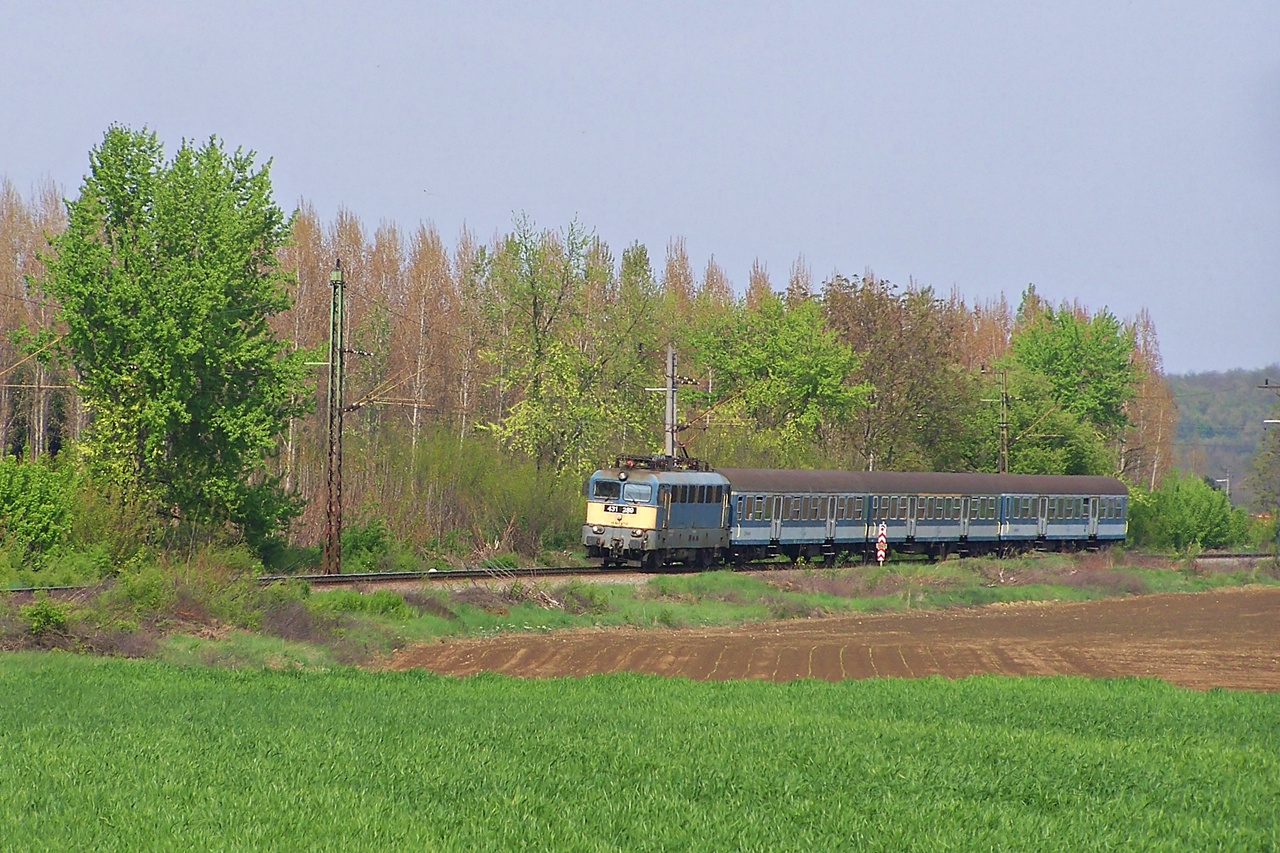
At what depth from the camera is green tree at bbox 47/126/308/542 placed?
37938mm

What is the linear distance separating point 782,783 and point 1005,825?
7.33 ft

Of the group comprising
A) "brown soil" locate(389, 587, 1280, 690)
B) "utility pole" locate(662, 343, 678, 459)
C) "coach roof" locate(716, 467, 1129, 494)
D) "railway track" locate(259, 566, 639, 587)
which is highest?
"utility pole" locate(662, 343, 678, 459)

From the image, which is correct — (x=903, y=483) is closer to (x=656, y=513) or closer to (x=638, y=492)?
(x=656, y=513)

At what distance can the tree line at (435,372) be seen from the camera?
38406mm

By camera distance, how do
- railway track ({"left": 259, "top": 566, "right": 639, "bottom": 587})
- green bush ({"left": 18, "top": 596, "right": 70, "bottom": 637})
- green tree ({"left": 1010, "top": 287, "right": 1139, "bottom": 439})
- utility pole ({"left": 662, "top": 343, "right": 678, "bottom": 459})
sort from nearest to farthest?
green bush ({"left": 18, "top": 596, "right": 70, "bottom": 637}) < railway track ({"left": 259, "top": 566, "right": 639, "bottom": 587}) < utility pole ({"left": 662, "top": 343, "right": 678, "bottom": 459}) < green tree ({"left": 1010, "top": 287, "right": 1139, "bottom": 439})

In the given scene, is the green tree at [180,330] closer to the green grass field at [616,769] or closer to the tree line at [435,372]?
the tree line at [435,372]

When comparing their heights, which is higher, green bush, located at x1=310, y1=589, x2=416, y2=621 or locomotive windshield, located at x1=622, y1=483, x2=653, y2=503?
locomotive windshield, located at x1=622, y1=483, x2=653, y2=503

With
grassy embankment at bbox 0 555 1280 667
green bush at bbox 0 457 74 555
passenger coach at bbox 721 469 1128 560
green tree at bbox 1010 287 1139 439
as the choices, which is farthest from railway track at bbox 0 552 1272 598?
green tree at bbox 1010 287 1139 439

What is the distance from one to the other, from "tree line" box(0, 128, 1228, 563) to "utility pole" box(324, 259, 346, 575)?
2.66 ft

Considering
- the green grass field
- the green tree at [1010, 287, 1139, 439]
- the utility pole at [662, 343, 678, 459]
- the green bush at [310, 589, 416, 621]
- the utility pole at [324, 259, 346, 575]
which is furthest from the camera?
the green tree at [1010, 287, 1139, 439]

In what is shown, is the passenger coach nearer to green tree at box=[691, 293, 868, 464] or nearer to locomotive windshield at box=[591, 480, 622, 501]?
locomotive windshield at box=[591, 480, 622, 501]

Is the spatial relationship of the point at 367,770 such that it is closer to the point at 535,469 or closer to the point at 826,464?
the point at 535,469

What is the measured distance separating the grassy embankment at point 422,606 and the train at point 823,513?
6.10 ft

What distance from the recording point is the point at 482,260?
66.0 metres
